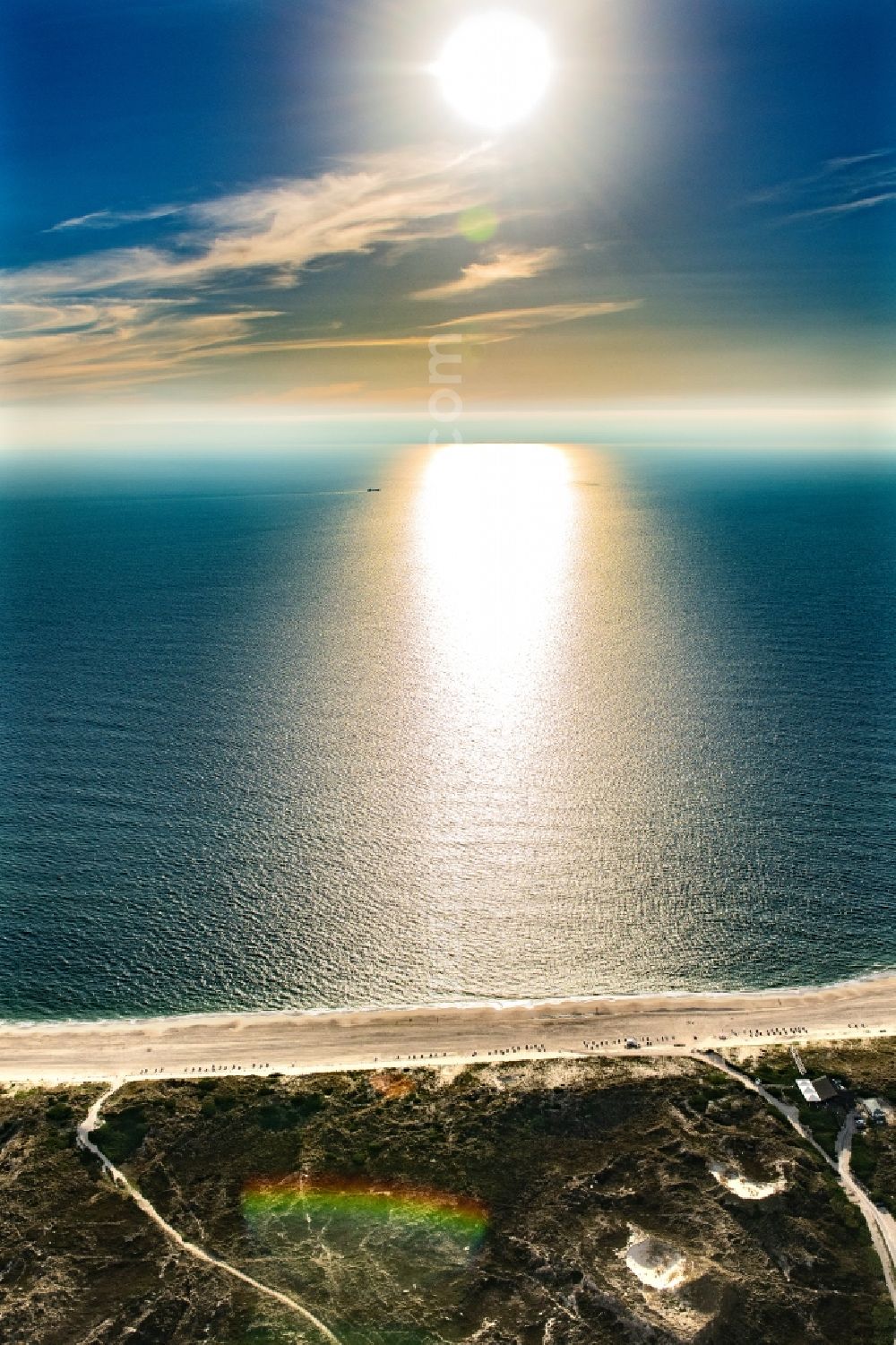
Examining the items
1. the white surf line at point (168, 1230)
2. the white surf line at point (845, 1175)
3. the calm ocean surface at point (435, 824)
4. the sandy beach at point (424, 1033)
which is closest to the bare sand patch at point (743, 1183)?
the white surf line at point (845, 1175)

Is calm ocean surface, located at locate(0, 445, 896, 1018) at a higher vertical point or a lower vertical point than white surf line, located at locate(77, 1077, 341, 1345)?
higher

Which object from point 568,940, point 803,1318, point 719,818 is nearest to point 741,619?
point 719,818

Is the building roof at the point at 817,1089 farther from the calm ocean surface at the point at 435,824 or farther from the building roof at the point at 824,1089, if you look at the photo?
the calm ocean surface at the point at 435,824

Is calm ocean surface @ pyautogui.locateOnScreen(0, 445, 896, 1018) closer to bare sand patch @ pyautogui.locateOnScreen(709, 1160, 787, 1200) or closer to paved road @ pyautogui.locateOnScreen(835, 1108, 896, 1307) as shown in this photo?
paved road @ pyautogui.locateOnScreen(835, 1108, 896, 1307)

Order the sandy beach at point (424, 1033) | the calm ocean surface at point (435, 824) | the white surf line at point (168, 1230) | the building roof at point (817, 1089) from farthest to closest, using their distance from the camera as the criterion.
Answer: the calm ocean surface at point (435, 824) < the sandy beach at point (424, 1033) < the building roof at point (817, 1089) < the white surf line at point (168, 1230)

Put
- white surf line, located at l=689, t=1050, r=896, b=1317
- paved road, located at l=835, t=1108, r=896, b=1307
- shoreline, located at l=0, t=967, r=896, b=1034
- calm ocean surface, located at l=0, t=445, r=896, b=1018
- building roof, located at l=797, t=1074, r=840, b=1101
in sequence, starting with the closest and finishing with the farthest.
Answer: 1. paved road, located at l=835, t=1108, r=896, b=1307
2. white surf line, located at l=689, t=1050, r=896, b=1317
3. building roof, located at l=797, t=1074, r=840, b=1101
4. shoreline, located at l=0, t=967, r=896, b=1034
5. calm ocean surface, located at l=0, t=445, r=896, b=1018

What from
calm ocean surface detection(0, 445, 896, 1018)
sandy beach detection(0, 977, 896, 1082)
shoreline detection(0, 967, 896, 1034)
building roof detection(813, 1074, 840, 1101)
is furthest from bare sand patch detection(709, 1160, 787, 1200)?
calm ocean surface detection(0, 445, 896, 1018)
